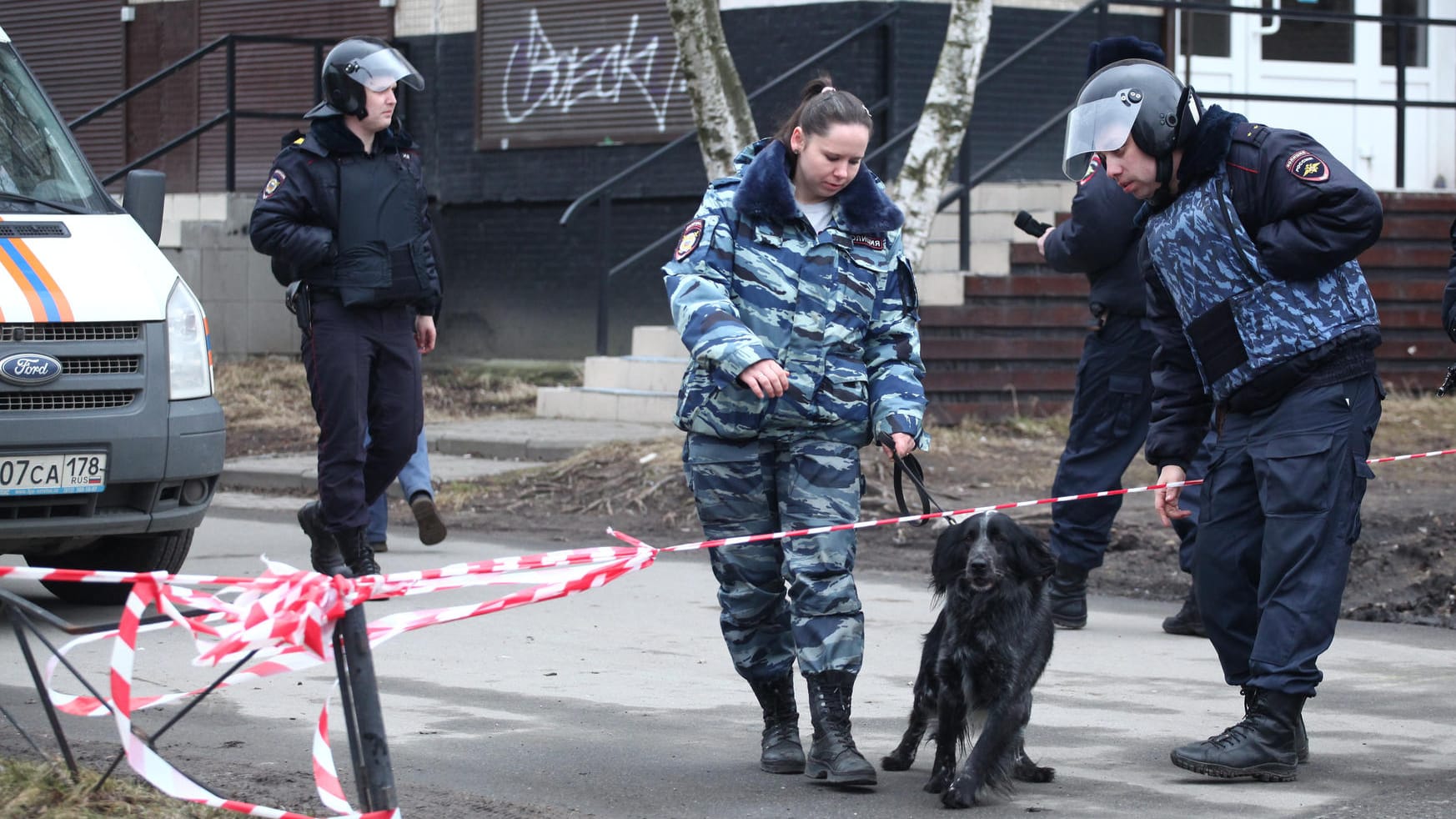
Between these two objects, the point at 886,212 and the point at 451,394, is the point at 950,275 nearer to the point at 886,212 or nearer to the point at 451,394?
the point at 451,394

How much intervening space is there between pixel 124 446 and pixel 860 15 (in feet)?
30.2

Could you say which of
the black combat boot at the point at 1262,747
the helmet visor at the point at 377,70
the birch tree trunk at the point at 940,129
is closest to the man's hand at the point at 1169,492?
the black combat boot at the point at 1262,747

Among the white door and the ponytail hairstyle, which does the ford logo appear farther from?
the white door

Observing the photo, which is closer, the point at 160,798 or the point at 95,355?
the point at 160,798

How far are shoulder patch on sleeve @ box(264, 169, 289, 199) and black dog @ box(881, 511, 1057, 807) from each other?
3628 mm

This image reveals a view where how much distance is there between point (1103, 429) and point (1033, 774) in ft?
8.39

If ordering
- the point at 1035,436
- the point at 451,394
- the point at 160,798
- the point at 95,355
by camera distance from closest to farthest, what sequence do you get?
1. the point at 160,798
2. the point at 95,355
3. the point at 1035,436
4. the point at 451,394

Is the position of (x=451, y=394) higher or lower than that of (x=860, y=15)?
lower

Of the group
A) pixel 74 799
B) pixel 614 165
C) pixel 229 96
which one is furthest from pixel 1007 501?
pixel 229 96

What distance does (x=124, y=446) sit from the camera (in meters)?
6.72

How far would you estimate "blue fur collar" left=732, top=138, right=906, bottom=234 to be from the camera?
15.9 ft

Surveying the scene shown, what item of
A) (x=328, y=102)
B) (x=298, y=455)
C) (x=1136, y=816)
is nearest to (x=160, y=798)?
(x=1136, y=816)

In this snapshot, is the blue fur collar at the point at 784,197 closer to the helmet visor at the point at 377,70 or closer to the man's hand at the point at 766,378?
the man's hand at the point at 766,378

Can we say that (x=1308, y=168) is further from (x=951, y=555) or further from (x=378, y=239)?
(x=378, y=239)
